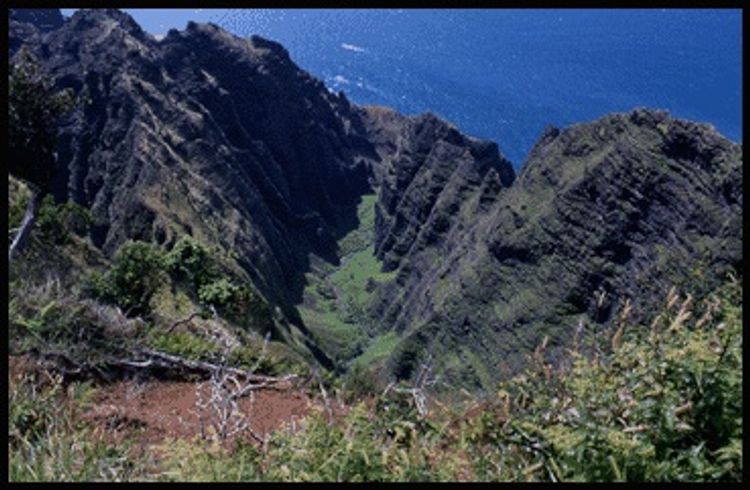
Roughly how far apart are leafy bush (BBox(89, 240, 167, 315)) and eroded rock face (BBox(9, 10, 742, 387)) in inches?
576

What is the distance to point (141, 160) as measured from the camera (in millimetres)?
77000

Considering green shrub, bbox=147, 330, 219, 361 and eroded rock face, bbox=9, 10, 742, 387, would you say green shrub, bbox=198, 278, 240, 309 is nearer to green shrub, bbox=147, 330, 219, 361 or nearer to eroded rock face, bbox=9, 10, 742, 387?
green shrub, bbox=147, 330, 219, 361

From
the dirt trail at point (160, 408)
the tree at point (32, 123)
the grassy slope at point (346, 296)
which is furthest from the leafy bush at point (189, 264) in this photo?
the grassy slope at point (346, 296)

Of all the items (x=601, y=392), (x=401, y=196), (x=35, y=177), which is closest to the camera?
(x=601, y=392)

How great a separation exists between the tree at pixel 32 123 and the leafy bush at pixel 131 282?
218cm

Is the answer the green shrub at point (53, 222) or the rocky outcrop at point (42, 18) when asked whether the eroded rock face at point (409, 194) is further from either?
the green shrub at point (53, 222)

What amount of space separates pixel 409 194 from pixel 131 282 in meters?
109

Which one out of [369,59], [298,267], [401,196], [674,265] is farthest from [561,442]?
[369,59]

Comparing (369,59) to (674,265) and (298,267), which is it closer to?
(298,267)

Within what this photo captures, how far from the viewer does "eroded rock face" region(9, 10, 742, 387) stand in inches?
2371

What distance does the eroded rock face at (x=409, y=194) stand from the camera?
60219mm

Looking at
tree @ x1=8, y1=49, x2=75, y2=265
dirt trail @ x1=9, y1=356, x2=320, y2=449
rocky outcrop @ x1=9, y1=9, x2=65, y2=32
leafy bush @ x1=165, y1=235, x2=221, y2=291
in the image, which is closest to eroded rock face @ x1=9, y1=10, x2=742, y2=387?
leafy bush @ x1=165, y1=235, x2=221, y2=291

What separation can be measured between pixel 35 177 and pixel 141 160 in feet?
204

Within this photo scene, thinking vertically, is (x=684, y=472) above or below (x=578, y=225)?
below
